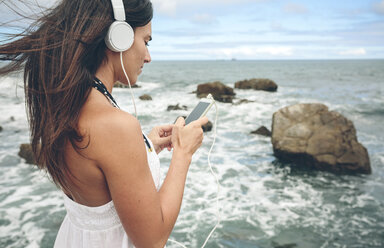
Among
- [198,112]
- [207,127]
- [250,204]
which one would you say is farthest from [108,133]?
[207,127]

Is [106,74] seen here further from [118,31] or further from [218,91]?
[218,91]

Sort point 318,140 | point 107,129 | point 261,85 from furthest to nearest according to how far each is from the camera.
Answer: point 261,85
point 318,140
point 107,129

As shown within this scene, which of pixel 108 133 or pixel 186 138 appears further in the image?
pixel 186 138

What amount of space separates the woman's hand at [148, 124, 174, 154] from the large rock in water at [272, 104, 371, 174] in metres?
6.65

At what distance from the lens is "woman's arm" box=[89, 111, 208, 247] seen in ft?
3.88

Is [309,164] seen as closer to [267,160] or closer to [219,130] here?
[267,160]

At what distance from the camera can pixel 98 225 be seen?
4.83 ft

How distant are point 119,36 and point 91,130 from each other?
459mm

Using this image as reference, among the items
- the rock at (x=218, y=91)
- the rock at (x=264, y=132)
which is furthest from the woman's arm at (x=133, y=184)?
the rock at (x=218, y=91)

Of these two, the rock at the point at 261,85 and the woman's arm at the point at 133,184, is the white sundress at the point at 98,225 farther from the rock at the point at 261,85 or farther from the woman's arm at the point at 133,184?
the rock at the point at 261,85

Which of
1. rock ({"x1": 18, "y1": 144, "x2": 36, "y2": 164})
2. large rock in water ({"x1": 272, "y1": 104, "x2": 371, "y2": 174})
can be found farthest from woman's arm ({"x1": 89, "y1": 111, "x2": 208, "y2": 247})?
rock ({"x1": 18, "y1": 144, "x2": 36, "y2": 164})

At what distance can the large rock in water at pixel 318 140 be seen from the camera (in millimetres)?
7824

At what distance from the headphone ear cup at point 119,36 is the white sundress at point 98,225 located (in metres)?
0.53

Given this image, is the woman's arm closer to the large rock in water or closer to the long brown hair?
the long brown hair
